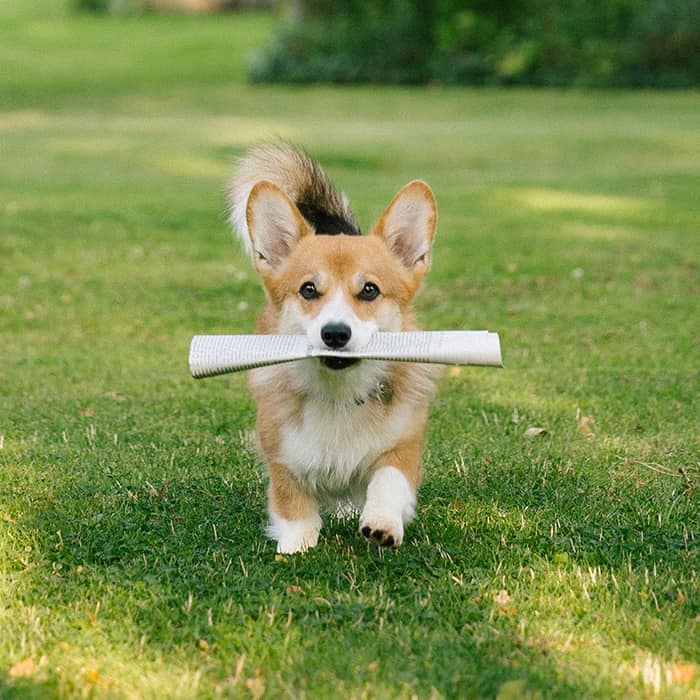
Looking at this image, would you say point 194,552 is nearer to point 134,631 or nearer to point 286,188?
point 134,631

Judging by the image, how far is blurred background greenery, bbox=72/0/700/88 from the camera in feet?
105

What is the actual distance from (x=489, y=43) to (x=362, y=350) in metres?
30.9

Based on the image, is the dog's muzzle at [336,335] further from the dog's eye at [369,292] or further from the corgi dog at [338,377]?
the dog's eye at [369,292]

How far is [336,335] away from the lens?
13.6 feet

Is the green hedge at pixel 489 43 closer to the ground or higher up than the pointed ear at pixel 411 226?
closer to the ground

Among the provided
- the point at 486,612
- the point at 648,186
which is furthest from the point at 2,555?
the point at 648,186

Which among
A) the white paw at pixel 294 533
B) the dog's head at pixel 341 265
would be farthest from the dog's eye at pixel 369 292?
the white paw at pixel 294 533

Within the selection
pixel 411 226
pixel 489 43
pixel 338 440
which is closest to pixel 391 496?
pixel 338 440

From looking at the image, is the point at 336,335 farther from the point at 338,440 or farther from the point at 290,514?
the point at 290,514

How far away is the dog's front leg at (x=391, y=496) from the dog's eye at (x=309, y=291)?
0.69 m

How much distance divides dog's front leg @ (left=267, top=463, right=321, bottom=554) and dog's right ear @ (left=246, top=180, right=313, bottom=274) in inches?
35.8

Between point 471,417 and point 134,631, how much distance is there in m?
2.97

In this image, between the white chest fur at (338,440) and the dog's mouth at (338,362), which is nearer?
the dog's mouth at (338,362)

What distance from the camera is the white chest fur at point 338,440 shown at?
439 centimetres
